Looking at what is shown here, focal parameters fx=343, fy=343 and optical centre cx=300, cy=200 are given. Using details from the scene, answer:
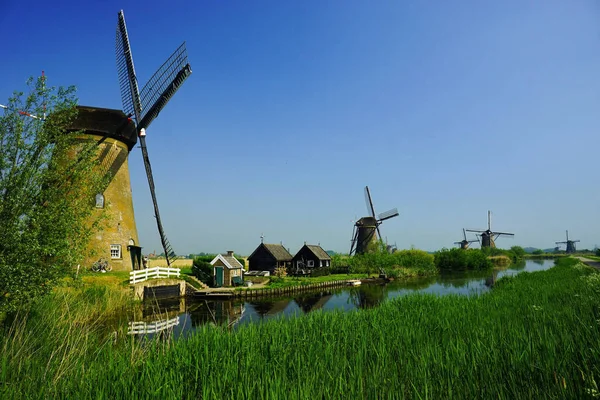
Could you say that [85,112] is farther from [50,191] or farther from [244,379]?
[244,379]

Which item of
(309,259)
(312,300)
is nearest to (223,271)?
(312,300)

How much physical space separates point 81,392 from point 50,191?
6439mm

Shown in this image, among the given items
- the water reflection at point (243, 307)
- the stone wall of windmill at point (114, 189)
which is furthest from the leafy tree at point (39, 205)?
the stone wall of windmill at point (114, 189)

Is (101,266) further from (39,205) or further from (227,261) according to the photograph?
(39,205)

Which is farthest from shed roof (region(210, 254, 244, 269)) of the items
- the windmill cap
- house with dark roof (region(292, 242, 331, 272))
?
house with dark roof (region(292, 242, 331, 272))

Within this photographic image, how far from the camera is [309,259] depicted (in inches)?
1607

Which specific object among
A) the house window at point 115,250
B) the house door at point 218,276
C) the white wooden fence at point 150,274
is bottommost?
the house door at point 218,276

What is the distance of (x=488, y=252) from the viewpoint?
2896 inches

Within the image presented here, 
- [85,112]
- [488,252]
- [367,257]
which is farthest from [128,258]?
[488,252]

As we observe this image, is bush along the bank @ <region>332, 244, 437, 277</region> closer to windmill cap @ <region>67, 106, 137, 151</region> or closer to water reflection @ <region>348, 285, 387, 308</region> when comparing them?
water reflection @ <region>348, 285, 387, 308</region>

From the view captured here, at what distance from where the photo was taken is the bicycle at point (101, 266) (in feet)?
66.9

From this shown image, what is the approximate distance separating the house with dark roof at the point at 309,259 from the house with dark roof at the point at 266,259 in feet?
8.69

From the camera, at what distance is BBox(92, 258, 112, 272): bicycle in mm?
20391

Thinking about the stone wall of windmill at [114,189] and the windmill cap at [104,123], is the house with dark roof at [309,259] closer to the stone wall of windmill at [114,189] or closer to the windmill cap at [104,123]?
the stone wall of windmill at [114,189]
